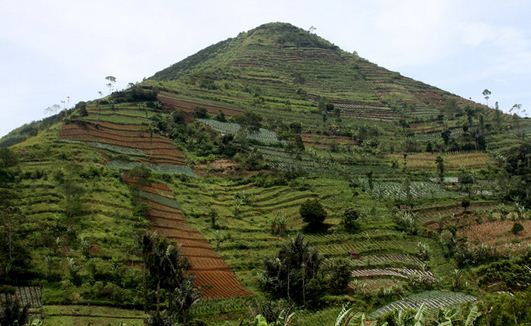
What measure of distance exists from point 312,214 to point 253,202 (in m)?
11.4

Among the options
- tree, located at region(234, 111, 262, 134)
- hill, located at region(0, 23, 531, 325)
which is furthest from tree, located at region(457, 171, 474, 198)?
tree, located at region(234, 111, 262, 134)

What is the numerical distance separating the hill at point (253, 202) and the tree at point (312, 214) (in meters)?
0.73

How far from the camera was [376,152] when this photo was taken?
10538 centimetres

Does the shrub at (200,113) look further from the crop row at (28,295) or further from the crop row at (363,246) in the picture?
the crop row at (28,295)

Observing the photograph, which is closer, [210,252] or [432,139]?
[210,252]

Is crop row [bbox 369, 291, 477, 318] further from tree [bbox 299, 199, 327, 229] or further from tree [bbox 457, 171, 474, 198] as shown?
tree [bbox 457, 171, 474, 198]

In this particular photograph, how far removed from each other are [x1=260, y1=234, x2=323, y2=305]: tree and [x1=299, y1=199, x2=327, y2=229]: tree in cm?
1198

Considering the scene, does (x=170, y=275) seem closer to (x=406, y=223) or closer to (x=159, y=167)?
(x=406, y=223)

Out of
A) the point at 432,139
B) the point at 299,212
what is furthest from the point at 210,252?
the point at 432,139

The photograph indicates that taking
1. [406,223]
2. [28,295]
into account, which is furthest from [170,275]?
[406,223]

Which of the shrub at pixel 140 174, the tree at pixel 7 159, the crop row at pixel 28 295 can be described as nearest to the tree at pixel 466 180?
the shrub at pixel 140 174

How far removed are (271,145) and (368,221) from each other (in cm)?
3491

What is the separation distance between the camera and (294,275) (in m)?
51.4

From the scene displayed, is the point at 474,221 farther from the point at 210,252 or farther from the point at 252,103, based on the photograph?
the point at 252,103
